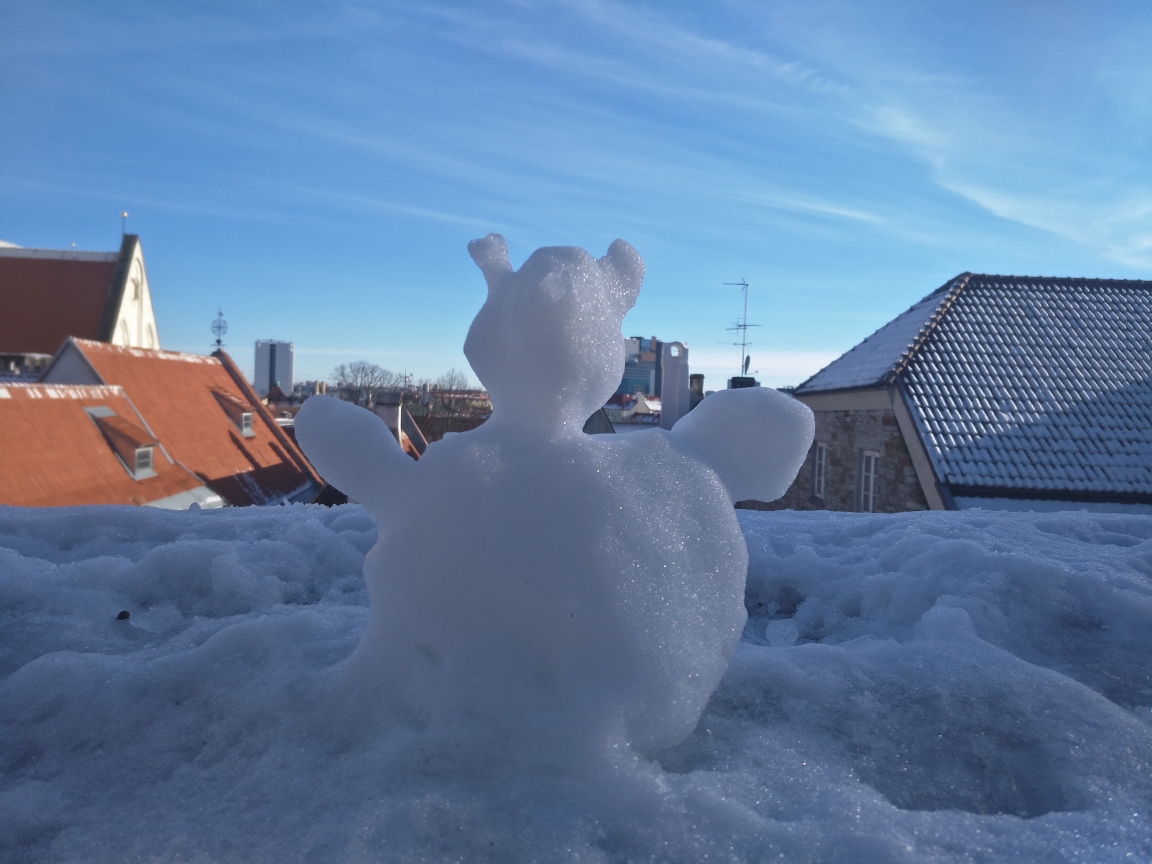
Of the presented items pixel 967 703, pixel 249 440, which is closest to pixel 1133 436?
pixel 967 703

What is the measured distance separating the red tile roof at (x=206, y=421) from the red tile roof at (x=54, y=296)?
7.86 meters

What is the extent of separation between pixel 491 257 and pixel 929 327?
387 inches

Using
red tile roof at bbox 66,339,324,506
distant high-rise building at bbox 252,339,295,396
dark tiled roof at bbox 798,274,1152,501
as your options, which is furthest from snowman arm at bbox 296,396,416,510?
distant high-rise building at bbox 252,339,295,396

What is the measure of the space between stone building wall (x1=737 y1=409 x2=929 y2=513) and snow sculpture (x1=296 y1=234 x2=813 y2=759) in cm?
721

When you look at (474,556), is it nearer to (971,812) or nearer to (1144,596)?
(971,812)

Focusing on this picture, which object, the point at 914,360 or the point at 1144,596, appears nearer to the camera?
the point at 1144,596

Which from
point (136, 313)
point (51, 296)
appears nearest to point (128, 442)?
point (51, 296)

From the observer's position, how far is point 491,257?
5.00ft

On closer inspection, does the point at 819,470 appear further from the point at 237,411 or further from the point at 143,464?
the point at 237,411

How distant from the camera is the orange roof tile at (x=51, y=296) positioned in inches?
739

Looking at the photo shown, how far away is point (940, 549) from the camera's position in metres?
2.31

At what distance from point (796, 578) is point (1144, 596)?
92 centimetres

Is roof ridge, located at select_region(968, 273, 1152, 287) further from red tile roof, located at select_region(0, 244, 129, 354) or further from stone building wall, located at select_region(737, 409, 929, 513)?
red tile roof, located at select_region(0, 244, 129, 354)

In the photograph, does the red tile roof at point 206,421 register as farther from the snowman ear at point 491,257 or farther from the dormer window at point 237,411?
Answer: the snowman ear at point 491,257
